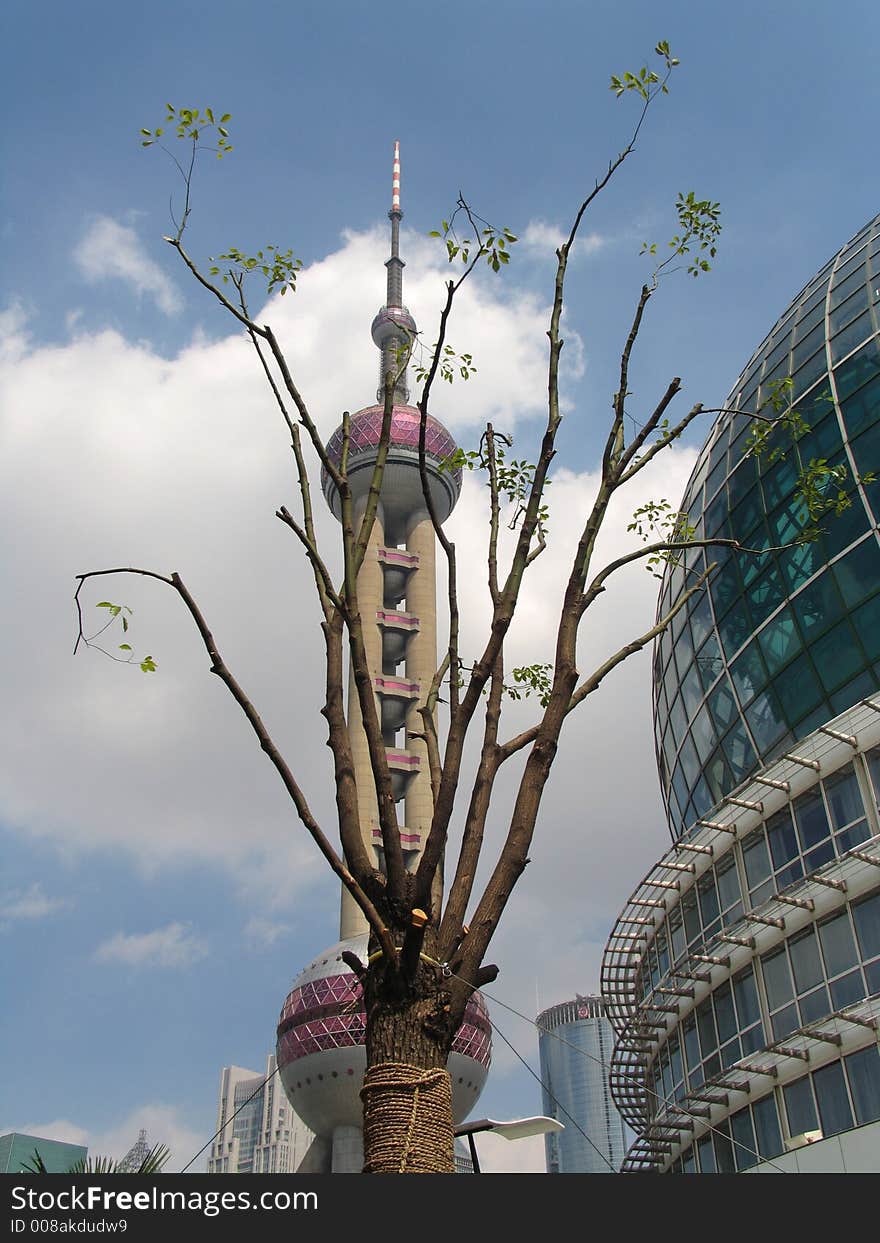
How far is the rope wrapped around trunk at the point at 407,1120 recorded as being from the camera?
527 centimetres

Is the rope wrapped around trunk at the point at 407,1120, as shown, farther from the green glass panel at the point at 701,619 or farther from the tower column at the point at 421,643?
the tower column at the point at 421,643

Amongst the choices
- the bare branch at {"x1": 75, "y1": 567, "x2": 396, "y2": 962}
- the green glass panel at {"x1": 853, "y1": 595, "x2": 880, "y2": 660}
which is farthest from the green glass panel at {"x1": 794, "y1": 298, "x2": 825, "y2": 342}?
the bare branch at {"x1": 75, "y1": 567, "x2": 396, "y2": 962}

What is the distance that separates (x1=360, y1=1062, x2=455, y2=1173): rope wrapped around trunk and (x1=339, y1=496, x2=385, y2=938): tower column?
56.8m

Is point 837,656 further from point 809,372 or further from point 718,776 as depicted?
point 809,372

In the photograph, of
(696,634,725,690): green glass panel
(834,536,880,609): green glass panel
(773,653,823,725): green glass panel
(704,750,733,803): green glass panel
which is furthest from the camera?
(696,634,725,690): green glass panel

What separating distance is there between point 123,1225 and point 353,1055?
6003cm

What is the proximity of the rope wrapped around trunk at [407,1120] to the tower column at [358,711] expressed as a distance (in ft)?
186

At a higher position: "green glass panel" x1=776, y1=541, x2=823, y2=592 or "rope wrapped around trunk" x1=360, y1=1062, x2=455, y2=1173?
"green glass panel" x1=776, y1=541, x2=823, y2=592

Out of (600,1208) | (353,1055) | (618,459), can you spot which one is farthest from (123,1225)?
(353,1055)

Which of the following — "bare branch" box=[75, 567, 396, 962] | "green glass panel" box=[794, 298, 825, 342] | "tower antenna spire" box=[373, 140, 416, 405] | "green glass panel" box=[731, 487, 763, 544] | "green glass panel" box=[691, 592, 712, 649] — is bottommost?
"bare branch" box=[75, 567, 396, 962]

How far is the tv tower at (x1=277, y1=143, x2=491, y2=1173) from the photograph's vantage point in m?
60.3

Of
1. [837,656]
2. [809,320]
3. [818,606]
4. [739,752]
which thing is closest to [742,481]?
[818,606]

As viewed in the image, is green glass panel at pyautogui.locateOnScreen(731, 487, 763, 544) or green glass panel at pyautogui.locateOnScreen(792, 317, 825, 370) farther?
green glass panel at pyautogui.locateOnScreen(792, 317, 825, 370)

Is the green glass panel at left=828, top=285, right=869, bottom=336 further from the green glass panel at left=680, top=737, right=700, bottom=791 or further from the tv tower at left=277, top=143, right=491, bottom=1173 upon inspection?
the tv tower at left=277, top=143, right=491, bottom=1173
